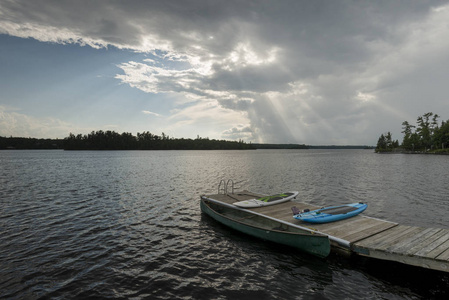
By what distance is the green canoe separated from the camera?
12258 mm

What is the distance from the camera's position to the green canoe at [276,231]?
1226 centimetres

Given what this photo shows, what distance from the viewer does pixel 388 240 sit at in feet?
39.1

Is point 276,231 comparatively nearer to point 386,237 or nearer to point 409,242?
point 386,237

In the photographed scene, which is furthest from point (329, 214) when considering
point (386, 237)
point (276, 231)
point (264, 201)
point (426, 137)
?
point (426, 137)

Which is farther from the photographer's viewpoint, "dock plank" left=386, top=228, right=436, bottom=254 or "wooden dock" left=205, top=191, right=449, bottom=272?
"dock plank" left=386, top=228, right=436, bottom=254

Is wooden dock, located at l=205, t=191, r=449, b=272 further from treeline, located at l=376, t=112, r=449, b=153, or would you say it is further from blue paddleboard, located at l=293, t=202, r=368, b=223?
treeline, located at l=376, t=112, r=449, b=153

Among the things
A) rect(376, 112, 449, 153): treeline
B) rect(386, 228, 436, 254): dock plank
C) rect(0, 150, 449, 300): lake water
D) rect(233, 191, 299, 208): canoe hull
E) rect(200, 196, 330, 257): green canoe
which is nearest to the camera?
rect(0, 150, 449, 300): lake water

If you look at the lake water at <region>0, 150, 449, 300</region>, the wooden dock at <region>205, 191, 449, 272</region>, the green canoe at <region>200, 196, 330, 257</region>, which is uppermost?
the wooden dock at <region>205, 191, 449, 272</region>

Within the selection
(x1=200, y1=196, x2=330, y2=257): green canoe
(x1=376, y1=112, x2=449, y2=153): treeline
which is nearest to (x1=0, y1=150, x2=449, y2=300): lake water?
(x1=200, y1=196, x2=330, y2=257): green canoe

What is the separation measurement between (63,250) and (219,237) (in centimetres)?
941

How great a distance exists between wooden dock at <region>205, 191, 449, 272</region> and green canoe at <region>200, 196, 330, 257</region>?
72 centimetres

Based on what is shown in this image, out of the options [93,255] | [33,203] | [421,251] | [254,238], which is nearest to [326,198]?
[254,238]

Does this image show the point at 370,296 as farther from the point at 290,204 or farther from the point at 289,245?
the point at 290,204

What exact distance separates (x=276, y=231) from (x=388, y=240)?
564cm
